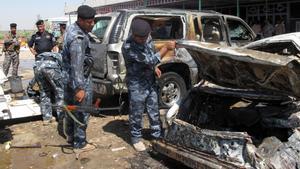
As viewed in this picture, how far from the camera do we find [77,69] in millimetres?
5438

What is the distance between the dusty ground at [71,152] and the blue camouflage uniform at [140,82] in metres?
0.39

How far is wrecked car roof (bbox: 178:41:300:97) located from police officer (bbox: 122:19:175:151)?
2.70ft

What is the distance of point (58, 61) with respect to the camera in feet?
25.6

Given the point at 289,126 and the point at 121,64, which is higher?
the point at 121,64

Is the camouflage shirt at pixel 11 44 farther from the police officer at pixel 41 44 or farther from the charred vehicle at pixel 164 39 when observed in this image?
the charred vehicle at pixel 164 39

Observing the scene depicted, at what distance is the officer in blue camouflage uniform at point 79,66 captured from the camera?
5.44m

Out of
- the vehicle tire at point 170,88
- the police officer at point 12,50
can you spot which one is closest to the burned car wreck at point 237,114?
the vehicle tire at point 170,88

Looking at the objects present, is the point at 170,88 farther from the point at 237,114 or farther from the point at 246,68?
the point at 246,68

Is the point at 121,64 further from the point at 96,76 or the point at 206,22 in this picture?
the point at 206,22

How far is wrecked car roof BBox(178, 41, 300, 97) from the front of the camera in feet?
13.0

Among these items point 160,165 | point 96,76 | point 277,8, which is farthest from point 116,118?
point 277,8

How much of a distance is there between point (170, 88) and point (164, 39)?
3.14 feet

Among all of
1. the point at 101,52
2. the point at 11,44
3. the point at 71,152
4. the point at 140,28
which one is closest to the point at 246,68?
the point at 140,28

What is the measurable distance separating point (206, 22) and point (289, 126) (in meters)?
4.61
